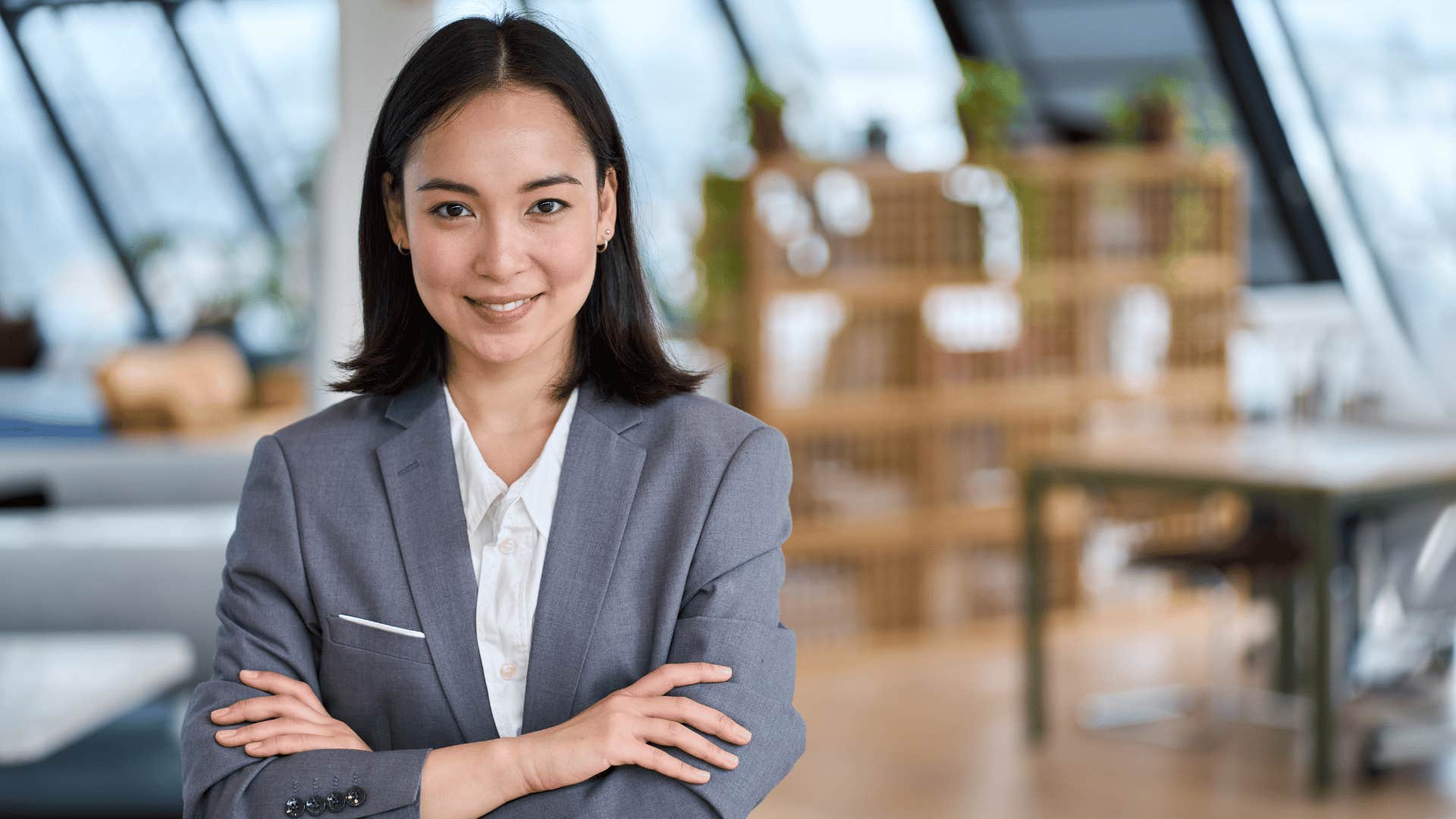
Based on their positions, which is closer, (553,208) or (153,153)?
(553,208)

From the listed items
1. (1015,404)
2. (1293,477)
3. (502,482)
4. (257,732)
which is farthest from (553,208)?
(1015,404)

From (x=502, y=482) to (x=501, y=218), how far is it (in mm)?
276

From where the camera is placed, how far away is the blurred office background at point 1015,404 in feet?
10.5

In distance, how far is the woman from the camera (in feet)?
4.38

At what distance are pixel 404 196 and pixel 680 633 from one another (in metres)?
0.48

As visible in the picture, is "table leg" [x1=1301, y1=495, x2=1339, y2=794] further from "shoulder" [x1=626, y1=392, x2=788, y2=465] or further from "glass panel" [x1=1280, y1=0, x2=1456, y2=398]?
"glass panel" [x1=1280, y1=0, x2=1456, y2=398]

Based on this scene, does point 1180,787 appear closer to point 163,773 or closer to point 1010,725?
point 1010,725

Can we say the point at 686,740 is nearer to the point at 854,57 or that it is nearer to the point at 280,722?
the point at 280,722

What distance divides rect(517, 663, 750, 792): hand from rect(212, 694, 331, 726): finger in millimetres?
210

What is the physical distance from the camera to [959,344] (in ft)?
19.2

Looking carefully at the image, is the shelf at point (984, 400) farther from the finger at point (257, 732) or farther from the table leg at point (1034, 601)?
the finger at point (257, 732)

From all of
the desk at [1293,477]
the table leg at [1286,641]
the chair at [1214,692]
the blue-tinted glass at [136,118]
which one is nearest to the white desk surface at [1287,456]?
the desk at [1293,477]

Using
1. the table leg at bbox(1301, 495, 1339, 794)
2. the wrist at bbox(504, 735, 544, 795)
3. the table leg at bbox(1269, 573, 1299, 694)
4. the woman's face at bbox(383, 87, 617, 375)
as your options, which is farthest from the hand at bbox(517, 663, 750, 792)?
the table leg at bbox(1269, 573, 1299, 694)

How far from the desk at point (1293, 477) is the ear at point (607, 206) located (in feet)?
9.55
